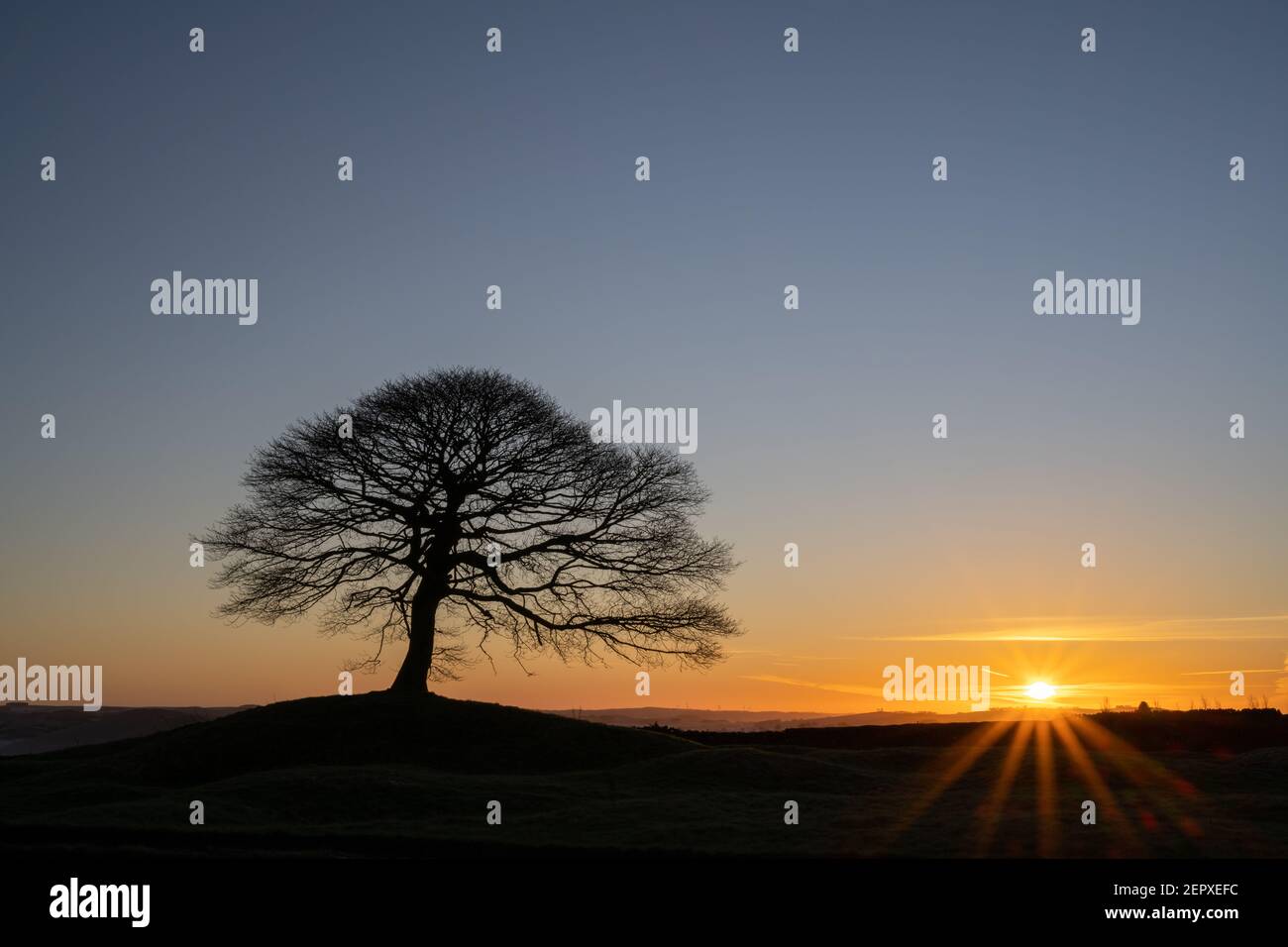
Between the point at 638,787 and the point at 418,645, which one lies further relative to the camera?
the point at 418,645

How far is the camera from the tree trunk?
34812 mm

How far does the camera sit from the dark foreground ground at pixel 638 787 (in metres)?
17.8

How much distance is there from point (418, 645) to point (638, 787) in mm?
12146

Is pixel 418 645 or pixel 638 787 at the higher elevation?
pixel 418 645

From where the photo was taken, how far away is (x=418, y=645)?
3497cm

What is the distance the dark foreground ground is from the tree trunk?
1.54 m

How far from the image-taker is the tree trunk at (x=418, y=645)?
34.8m

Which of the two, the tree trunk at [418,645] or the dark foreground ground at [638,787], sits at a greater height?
the tree trunk at [418,645]

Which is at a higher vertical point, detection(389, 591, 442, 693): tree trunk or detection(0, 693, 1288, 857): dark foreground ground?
detection(389, 591, 442, 693): tree trunk

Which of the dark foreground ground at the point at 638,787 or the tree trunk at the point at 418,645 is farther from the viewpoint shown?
the tree trunk at the point at 418,645

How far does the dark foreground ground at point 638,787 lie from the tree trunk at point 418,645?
1535 mm

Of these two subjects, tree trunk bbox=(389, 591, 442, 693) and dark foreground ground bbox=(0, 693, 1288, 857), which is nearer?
dark foreground ground bbox=(0, 693, 1288, 857)

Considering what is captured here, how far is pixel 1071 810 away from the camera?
65.5ft
